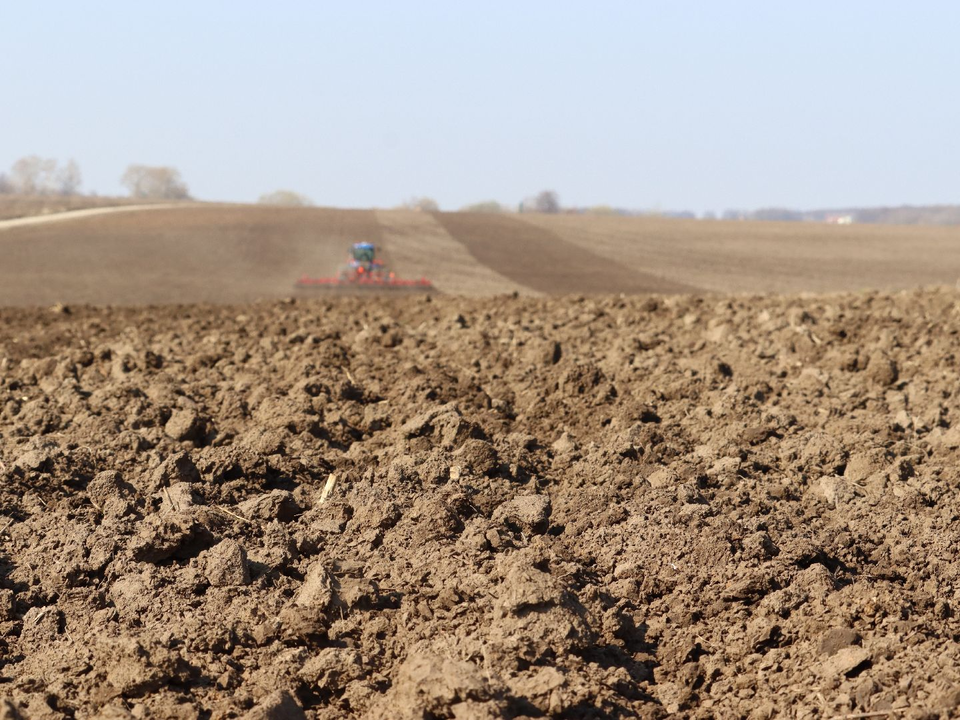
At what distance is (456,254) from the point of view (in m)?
33.5

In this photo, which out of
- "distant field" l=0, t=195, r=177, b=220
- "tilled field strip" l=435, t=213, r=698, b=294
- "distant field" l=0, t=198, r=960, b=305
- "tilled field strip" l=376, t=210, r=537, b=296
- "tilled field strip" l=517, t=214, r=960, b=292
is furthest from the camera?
"distant field" l=0, t=195, r=177, b=220

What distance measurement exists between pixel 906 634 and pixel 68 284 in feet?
74.6

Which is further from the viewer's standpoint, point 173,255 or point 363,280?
point 173,255

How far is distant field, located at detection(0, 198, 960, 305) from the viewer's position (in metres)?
24.8

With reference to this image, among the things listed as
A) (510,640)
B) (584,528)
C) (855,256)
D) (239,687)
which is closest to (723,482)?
(584,528)

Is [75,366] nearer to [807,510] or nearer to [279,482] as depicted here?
[279,482]

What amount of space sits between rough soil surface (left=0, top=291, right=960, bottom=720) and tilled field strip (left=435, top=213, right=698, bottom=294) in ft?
58.8

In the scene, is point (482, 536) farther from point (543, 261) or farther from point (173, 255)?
point (543, 261)

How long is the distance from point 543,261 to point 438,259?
3255 millimetres

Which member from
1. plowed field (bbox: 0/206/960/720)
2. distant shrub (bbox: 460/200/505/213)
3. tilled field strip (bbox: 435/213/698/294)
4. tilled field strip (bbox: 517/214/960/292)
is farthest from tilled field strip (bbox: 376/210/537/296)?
distant shrub (bbox: 460/200/505/213)

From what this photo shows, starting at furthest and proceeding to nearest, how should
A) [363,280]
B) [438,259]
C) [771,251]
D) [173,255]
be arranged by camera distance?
[771,251], [438,259], [173,255], [363,280]

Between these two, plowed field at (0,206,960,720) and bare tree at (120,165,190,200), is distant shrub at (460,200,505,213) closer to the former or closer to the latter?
bare tree at (120,165,190,200)

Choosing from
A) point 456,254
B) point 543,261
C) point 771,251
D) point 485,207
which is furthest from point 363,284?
point 485,207

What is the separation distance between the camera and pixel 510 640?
133 inches
